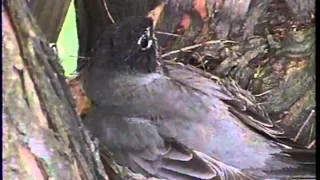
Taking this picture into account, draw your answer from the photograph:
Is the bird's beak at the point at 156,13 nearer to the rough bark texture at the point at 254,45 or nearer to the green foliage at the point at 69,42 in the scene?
the rough bark texture at the point at 254,45

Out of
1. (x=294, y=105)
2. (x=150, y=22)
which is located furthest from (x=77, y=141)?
(x=294, y=105)

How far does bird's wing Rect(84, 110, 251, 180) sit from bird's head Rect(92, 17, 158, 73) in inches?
3.2

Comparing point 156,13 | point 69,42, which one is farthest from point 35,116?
point 156,13

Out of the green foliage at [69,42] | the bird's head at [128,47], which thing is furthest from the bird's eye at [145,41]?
the green foliage at [69,42]

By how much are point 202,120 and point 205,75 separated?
7 centimetres

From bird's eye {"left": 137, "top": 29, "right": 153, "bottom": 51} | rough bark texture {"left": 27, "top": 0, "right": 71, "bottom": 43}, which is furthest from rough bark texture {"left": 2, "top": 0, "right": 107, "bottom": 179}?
bird's eye {"left": 137, "top": 29, "right": 153, "bottom": 51}

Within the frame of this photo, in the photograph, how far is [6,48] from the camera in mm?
1193

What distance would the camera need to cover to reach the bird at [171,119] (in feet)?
3.77

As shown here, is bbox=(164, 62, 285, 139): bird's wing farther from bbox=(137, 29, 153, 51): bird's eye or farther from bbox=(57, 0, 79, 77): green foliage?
bbox=(57, 0, 79, 77): green foliage

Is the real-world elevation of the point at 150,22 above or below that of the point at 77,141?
above

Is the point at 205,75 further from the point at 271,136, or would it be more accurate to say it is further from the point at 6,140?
the point at 6,140

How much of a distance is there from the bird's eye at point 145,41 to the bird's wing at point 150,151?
0.11 m

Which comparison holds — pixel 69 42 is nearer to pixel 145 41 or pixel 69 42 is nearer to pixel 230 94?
pixel 145 41

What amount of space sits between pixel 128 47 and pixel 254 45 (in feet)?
0.64
